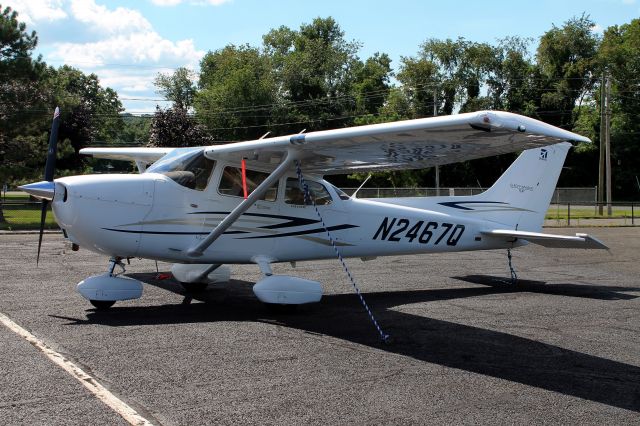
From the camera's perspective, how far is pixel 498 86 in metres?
66.4

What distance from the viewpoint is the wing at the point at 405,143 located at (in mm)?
6668

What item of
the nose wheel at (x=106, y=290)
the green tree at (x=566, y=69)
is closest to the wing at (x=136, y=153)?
the nose wheel at (x=106, y=290)

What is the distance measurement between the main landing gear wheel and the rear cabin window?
7.06ft

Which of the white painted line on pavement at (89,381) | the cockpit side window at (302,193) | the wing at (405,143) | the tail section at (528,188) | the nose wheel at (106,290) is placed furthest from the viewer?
the tail section at (528,188)

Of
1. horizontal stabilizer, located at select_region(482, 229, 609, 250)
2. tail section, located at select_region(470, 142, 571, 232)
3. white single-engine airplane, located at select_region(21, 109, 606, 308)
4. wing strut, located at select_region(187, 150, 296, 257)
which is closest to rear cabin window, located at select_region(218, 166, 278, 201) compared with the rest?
white single-engine airplane, located at select_region(21, 109, 606, 308)

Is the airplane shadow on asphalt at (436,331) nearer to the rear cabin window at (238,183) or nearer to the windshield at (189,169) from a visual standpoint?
the rear cabin window at (238,183)

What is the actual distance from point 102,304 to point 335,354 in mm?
3723

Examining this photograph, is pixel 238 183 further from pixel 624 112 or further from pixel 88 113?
pixel 624 112

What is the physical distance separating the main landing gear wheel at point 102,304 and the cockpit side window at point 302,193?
291 centimetres

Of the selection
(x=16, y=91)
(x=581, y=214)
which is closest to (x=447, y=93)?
(x=581, y=214)

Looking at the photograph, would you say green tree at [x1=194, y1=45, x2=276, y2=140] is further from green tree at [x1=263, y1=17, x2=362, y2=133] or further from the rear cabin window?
the rear cabin window

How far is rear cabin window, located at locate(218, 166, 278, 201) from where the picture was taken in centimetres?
980

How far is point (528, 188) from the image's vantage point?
496 inches

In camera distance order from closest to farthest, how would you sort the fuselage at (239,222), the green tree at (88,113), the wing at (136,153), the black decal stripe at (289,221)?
1. the fuselage at (239,222)
2. the black decal stripe at (289,221)
3. the wing at (136,153)
4. the green tree at (88,113)
